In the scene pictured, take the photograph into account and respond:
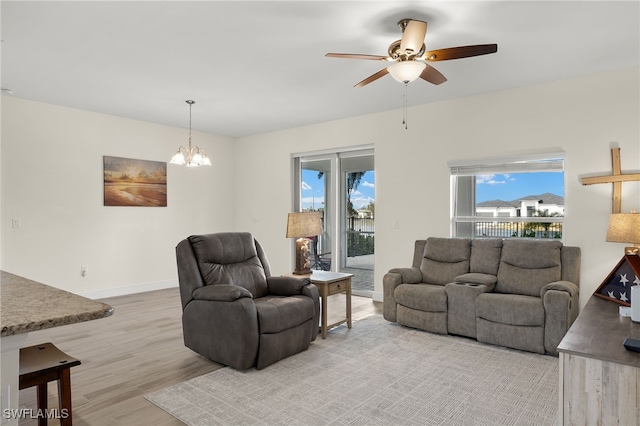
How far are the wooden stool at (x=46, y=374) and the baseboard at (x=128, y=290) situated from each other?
13.0 feet

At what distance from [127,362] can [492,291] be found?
3498mm

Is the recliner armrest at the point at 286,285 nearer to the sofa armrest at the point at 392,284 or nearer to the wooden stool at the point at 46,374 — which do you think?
the sofa armrest at the point at 392,284

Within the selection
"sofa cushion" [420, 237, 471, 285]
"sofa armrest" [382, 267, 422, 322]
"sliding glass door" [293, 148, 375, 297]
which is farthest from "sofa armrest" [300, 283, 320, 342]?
"sliding glass door" [293, 148, 375, 297]

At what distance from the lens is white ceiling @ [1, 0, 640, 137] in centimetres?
276

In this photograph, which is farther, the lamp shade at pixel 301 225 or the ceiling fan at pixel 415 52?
the lamp shade at pixel 301 225

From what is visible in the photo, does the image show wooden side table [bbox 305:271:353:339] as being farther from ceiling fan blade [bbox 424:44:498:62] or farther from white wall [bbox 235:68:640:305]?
ceiling fan blade [bbox 424:44:498:62]

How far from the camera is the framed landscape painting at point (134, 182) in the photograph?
5.83 metres

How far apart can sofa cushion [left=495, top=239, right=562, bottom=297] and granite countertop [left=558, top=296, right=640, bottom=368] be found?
1460mm

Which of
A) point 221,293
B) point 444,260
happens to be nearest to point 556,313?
point 444,260

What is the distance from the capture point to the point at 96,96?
4852 millimetres

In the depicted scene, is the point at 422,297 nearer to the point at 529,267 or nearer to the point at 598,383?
the point at 529,267

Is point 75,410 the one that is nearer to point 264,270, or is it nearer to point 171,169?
point 264,270

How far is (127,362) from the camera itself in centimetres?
332

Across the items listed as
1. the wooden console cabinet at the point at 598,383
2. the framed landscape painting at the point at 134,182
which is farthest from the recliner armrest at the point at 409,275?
the framed landscape painting at the point at 134,182
